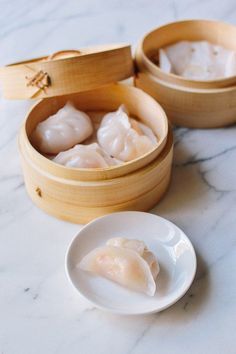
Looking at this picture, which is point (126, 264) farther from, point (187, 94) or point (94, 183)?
point (187, 94)

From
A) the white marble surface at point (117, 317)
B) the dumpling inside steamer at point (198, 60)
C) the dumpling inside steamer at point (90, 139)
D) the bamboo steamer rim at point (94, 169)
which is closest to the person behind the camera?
the white marble surface at point (117, 317)

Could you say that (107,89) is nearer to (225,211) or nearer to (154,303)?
(225,211)

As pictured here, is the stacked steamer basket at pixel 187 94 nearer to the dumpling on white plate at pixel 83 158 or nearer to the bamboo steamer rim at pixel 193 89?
the bamboo steamer rim at pixel 193 89

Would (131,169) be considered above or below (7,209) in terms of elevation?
above

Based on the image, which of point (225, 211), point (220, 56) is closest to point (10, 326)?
point (225, 211)

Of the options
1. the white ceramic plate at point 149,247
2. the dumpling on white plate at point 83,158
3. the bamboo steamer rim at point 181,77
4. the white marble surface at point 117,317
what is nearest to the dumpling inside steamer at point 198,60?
the bamboo steamer rim at point 181,77

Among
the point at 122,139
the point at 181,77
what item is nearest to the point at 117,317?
the point at 122,139
